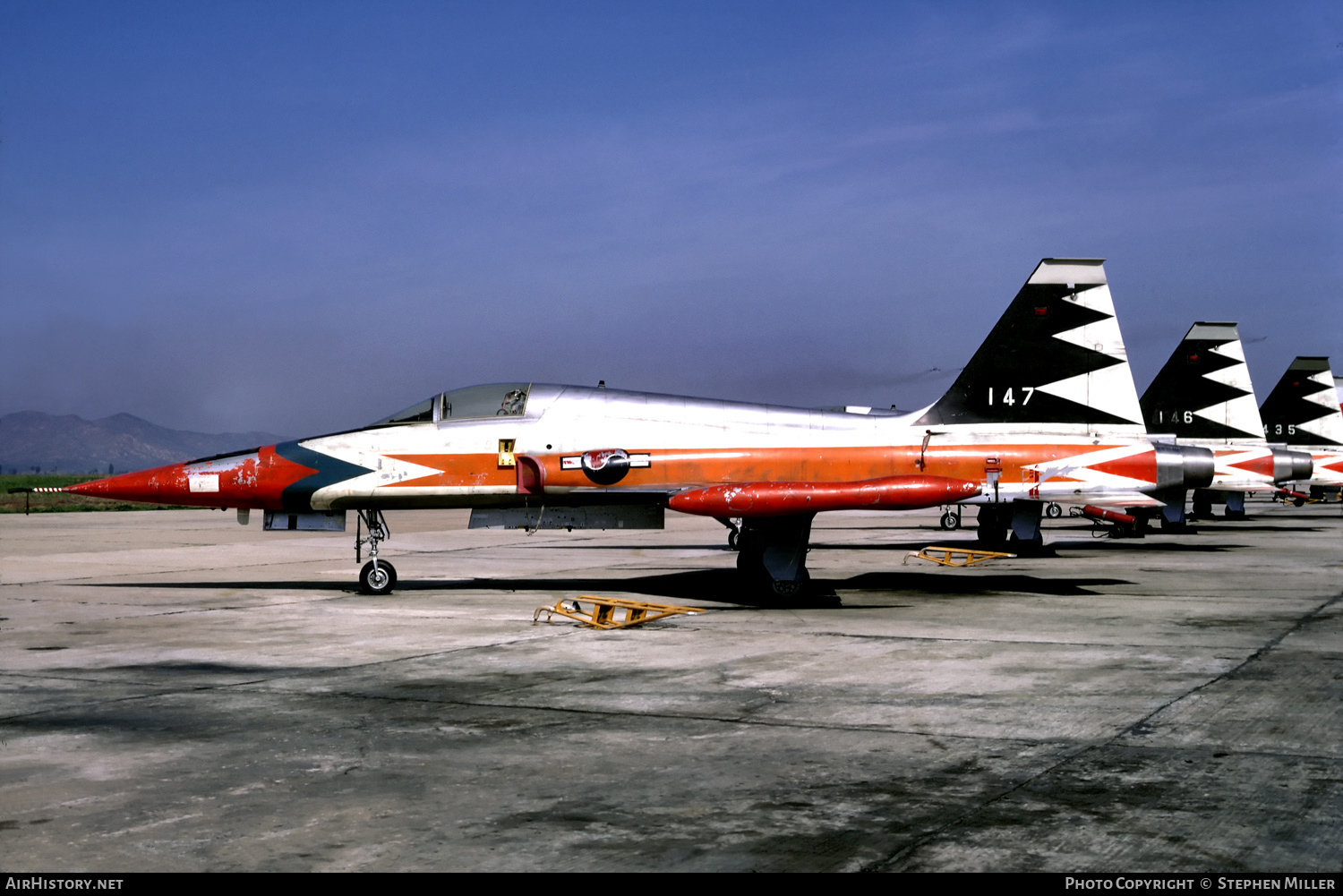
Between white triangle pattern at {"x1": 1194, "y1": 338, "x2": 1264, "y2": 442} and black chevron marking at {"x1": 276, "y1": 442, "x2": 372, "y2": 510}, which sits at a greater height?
white triangle pattern at {"x1": 1194, "y1": 338, "x2": 1264, "y2": 442}

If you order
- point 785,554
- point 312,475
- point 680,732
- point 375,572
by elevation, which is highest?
point 312,475

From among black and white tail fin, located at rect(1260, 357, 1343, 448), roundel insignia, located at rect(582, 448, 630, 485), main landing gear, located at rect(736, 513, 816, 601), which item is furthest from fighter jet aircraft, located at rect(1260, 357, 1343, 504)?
roundel insignia, located at rect(582, 448, 630, 485)

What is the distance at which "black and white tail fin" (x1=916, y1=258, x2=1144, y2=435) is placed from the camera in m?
17.7

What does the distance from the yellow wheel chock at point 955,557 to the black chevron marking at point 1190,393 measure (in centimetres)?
1464

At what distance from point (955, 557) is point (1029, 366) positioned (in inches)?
218

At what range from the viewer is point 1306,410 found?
43375 millimetres

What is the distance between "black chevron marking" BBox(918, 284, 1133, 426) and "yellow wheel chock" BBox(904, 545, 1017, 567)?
398 centimetres

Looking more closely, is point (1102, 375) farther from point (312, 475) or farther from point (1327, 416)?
point (1327, 416)

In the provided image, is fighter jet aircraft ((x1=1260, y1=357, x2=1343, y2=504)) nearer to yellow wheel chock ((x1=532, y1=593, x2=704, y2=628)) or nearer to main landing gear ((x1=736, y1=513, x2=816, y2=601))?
main landing gear ((x1=736, y1=513, x2=816, y2=601))

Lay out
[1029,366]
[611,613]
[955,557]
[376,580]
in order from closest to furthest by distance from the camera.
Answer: [611,613] < [376,580] < [1029,366] < [955,557]

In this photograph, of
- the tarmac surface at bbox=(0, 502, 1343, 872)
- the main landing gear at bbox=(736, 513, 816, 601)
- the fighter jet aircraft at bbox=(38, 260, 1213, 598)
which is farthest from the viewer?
the fighter jet aircraft at bbox=(38, 260, 1213, 598)

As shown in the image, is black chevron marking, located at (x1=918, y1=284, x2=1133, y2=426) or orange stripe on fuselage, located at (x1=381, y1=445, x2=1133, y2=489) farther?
black chevron marking, located at (x1=918, y1=284, x2=1133, y2=426)

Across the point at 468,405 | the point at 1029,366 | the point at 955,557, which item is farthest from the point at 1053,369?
the point at 468,405

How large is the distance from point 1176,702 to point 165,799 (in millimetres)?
6561
